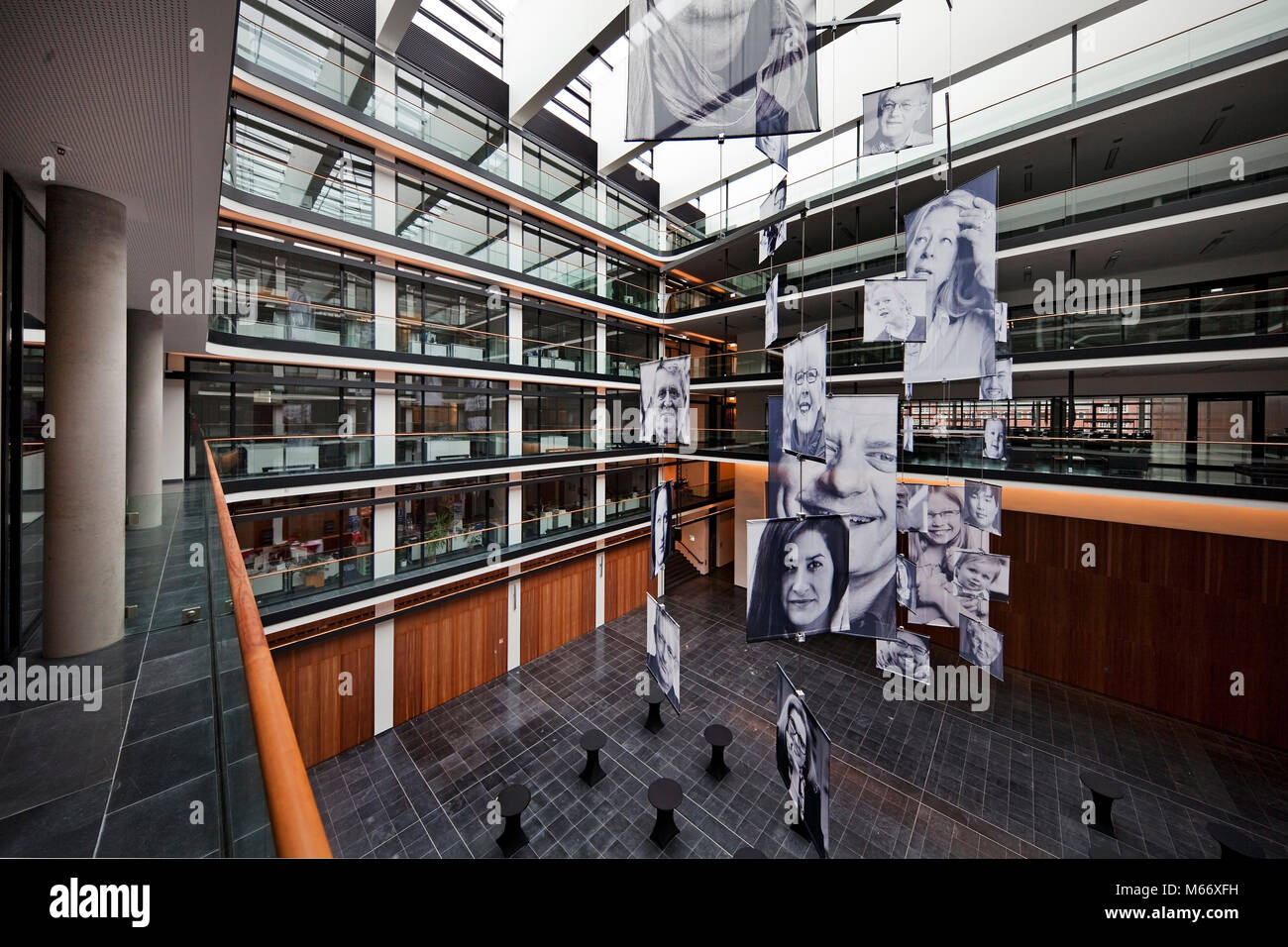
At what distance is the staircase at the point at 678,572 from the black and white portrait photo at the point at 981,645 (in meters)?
9.89

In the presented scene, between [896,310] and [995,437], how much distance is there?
4220mm

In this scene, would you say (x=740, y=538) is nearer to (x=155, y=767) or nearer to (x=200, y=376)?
(x=200, y=376)

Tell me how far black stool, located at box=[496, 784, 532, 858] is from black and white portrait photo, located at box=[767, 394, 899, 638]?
5.10m

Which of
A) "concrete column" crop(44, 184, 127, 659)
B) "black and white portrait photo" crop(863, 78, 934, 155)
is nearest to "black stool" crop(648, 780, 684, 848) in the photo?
"concrete column" crop(44, 184, 127, 659)

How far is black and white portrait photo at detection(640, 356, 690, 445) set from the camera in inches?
271

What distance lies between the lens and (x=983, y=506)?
23.1ft

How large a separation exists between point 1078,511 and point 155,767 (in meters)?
14.1

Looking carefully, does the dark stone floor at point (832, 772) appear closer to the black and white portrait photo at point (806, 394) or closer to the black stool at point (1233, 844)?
the black stool at point (1233, 844)

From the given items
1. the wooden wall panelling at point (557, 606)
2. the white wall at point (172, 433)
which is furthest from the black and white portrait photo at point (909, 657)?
the white wall at point (172, 433)

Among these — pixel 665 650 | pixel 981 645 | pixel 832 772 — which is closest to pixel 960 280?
pixel 981 645

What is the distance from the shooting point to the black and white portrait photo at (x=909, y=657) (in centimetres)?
684

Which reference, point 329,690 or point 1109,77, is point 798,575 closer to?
point 329,690

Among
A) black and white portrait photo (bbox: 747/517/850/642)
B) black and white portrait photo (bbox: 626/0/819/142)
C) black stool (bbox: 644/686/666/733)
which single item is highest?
black and white portrait photo (bbox: 626/0/819/142)

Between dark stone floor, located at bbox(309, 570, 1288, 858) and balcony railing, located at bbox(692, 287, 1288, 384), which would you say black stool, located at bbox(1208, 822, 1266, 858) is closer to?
dark stone floor, located at bbox(309, 570, 1288, 858)
